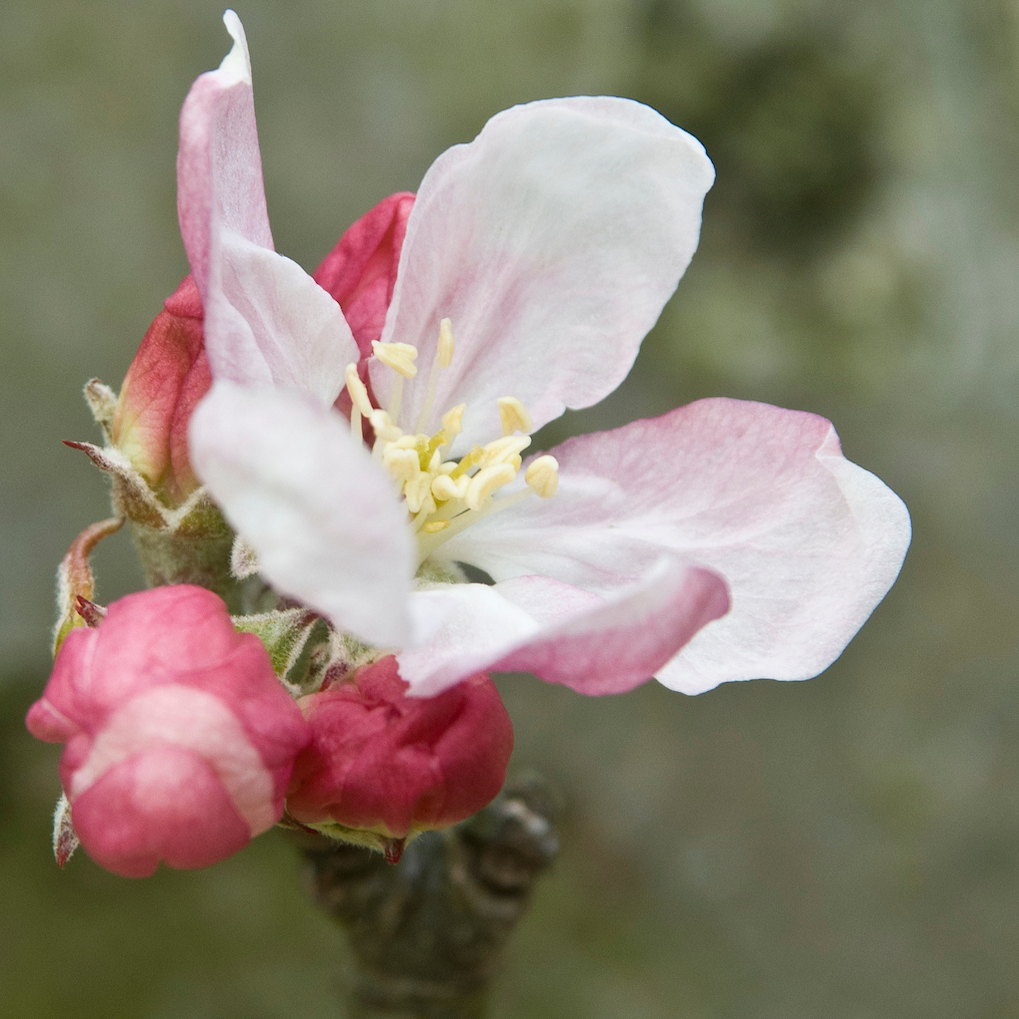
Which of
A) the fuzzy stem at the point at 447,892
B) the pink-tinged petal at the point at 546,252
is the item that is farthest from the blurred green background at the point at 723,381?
the pink-tinged petal at the point at 546,252

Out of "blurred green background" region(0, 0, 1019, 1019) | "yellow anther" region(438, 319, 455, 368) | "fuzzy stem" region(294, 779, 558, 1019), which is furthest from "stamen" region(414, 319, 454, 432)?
"blurred green background" region(0, 0, 1019, 1019)

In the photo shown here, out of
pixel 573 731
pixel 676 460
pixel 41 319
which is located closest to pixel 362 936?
pixel 676 460

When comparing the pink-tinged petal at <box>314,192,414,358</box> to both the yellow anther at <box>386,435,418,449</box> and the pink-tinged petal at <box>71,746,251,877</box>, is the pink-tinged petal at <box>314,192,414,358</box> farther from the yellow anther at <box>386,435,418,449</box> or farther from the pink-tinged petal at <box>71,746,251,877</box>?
the pink-tinged petal at <box>71,746,251,877</box>

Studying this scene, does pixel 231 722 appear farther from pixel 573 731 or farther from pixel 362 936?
pixel 573 731

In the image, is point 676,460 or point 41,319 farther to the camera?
point 41,319

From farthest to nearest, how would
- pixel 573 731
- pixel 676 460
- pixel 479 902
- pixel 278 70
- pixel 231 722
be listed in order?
pixel 573 731, pixel 278 70, pixel 479 902, pixel 676 460, pixel 231 722

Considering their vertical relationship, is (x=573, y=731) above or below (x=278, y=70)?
below

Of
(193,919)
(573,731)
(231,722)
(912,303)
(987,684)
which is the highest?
(231,722)

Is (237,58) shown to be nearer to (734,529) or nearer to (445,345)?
(445,345)
